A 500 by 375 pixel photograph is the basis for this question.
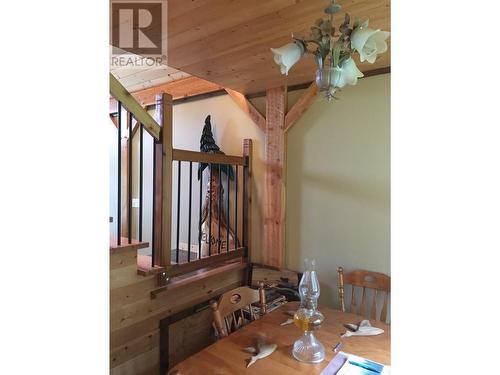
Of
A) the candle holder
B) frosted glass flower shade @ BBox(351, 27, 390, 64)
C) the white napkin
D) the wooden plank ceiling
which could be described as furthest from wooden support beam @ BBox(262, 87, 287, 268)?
frosted glass flower shade @ BBox(351, 27, 390, 64)

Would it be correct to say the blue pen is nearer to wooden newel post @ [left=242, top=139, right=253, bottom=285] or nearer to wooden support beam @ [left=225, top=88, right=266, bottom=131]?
wooden newel post @ [left=242, top=139, right=253, bottom=285]

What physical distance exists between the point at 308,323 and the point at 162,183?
1201 millimetres

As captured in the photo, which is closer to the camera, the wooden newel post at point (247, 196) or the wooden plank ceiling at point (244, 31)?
the wooden plank ceiling at point (244, 31)

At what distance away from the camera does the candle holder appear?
1.23 metres

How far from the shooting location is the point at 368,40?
3.26ft

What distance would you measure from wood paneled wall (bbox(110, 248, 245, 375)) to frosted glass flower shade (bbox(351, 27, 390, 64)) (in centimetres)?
155

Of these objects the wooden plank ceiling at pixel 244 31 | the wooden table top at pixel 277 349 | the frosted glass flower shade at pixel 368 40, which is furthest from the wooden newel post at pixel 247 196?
the frosted glass flower shade at pixel 368 40

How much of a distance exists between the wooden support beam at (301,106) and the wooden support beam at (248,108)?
0.26 m

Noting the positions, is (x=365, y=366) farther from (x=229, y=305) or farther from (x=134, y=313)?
(x=134, y=313)

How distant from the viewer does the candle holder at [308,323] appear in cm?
123

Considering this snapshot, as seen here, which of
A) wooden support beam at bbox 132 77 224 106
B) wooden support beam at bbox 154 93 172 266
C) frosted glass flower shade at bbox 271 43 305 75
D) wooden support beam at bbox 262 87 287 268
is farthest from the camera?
wooden support beam at bbox 132 77 224 106

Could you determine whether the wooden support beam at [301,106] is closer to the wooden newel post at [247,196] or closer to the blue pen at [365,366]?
the wooden newel post at [247,196]
